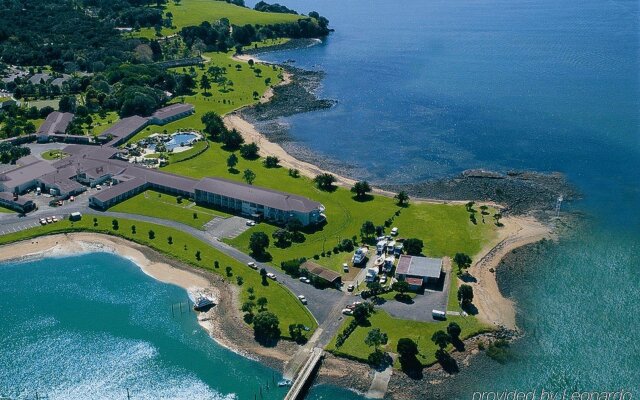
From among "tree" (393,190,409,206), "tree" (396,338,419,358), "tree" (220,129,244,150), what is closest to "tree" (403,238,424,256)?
"tree" (393,190,409,206)

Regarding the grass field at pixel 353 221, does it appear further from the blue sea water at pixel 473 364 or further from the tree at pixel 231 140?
the blue sea water at pixel 473 364

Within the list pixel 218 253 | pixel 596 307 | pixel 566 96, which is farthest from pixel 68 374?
pixel 566 96

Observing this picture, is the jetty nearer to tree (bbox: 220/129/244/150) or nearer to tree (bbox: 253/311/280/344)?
tree (bbox: 253/311/280/344)

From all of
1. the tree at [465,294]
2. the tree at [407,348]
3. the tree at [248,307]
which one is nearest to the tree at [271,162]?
the tree at [248,307]

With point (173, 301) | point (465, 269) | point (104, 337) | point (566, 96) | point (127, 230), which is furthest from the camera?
point (566, 96)

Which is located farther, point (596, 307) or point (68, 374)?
point (596, 307)

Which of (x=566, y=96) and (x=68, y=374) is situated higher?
(x=566, y=96)

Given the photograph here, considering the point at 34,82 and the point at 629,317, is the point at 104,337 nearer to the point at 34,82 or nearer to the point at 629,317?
the point at 629,317
